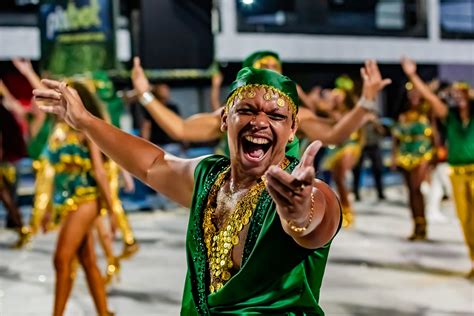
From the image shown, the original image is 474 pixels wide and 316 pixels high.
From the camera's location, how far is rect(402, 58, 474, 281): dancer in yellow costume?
6.84 meters

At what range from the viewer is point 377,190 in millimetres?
13000

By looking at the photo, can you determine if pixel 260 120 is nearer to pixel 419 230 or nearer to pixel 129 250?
pixel 129 250

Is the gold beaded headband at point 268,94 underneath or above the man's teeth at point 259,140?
above

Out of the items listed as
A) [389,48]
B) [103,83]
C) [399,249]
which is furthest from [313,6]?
[103,83]

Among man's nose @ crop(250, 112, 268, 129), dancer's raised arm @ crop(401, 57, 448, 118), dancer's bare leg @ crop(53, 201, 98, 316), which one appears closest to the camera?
man's nose @ crop(250, 112, 268, 129)

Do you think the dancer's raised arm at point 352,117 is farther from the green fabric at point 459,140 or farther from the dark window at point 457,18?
the dark window at point 457,18

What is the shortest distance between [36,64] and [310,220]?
1228cm

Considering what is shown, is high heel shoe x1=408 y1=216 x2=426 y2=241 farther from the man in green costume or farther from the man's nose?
the man's nose

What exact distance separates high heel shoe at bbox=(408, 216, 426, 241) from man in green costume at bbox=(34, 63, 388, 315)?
6625mm

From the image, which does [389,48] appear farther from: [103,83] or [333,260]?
[103,83]

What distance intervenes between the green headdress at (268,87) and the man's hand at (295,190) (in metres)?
0.32

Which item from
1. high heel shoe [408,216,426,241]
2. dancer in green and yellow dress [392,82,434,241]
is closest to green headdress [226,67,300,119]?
dancer in green and yellow dress [392,82,434,241]

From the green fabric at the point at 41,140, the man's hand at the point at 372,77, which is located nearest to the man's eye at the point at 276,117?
the man's hand at the point at 372,77

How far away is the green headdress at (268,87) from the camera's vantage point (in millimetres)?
2219
